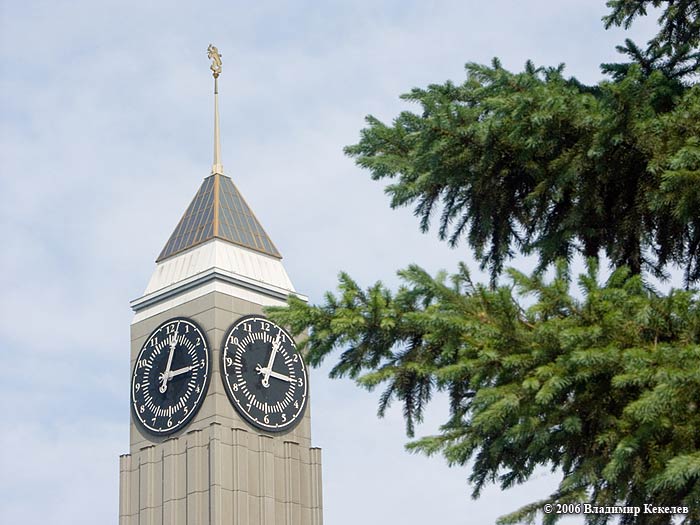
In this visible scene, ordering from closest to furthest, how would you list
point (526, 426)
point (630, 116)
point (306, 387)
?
point (526, 426)
point (630, 116)
point (306, 387)

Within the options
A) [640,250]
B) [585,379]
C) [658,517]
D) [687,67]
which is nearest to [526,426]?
[585,379]

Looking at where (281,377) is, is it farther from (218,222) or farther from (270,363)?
(218,222)

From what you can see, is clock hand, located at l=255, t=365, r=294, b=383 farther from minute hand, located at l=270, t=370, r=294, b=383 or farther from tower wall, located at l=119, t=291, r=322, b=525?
tower wall, located at l=119, t=291, r=322, b=525

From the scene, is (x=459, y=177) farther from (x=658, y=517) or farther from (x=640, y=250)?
(x=658, y=517)

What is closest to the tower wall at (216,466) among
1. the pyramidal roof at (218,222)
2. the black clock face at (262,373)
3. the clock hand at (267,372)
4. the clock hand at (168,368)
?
the black clock face at (262,373)

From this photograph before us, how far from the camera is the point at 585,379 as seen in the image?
10430mm

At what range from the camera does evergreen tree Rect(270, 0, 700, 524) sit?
10312mm

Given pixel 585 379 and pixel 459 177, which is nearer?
pixel 585 379

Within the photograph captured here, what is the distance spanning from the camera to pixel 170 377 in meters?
54.4

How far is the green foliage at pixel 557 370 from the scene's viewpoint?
33.4 feet

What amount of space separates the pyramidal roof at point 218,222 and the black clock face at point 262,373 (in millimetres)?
4217

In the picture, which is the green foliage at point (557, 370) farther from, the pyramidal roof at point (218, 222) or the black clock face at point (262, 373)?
the pyramidal roof at point (218, 222)

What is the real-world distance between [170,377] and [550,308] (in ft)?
146

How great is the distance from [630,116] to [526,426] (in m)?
2.46
